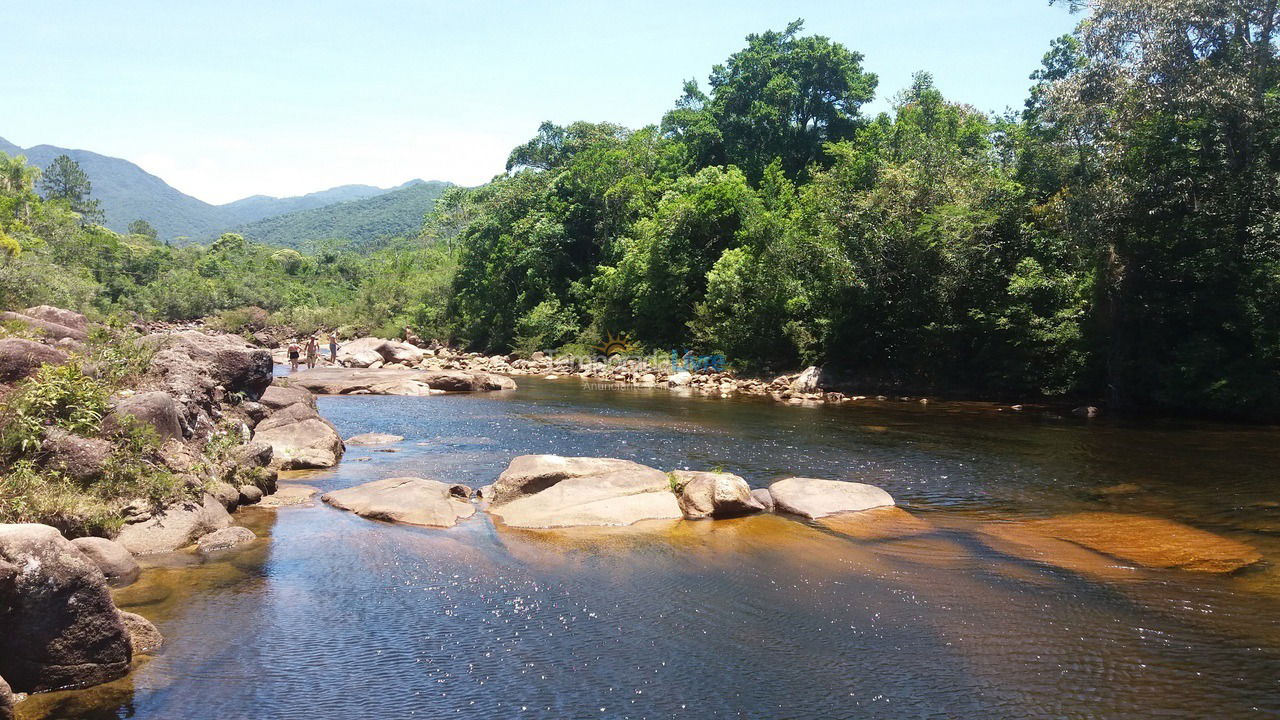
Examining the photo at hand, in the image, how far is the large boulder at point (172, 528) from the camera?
10.1 m

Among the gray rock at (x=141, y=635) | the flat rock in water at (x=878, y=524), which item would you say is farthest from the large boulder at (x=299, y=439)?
the flat rock in water at (x=878, y=524)

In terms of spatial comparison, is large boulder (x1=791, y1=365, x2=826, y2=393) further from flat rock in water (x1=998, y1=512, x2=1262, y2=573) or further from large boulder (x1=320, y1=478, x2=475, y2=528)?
large boulder (x1=320, y1=478, x2=475, y2=528)

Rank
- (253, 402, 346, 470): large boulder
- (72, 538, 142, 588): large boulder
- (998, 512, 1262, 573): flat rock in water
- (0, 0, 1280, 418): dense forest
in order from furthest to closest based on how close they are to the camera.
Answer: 1. (0, 0, 1280, 418): dense forest
2. (253, 402, 346, 470): large boulder
3. (998, 512, 1262, 573): flat rock in water
4. (72, 538, 142, 588): large boulder

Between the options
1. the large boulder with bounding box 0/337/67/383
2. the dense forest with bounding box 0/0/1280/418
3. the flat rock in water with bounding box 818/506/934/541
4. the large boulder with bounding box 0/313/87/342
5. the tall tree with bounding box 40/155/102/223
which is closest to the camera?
the large boulder with bounding box 0/337/67/383

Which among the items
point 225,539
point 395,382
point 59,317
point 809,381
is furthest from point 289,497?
point 809,381

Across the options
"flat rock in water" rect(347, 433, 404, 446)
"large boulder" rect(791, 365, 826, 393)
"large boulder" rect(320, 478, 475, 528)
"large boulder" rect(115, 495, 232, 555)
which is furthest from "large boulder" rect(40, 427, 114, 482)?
"large boulder" rect(791, 365, 826, 393)

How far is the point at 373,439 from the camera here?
19.5m

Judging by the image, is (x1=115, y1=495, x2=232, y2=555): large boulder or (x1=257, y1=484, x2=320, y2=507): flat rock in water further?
(x1=257, y1=484, x2=320, y2=507): flat rock in water

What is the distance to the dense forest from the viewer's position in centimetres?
2272

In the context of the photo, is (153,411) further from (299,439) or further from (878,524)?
(878,524)

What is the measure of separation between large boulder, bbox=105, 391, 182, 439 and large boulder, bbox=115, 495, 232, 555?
1386 millimetres

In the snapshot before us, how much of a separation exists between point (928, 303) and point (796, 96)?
85.7 ft

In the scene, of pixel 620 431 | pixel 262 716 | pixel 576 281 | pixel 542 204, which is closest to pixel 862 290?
pixel 620 431

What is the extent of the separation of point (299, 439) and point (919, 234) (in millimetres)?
22153
